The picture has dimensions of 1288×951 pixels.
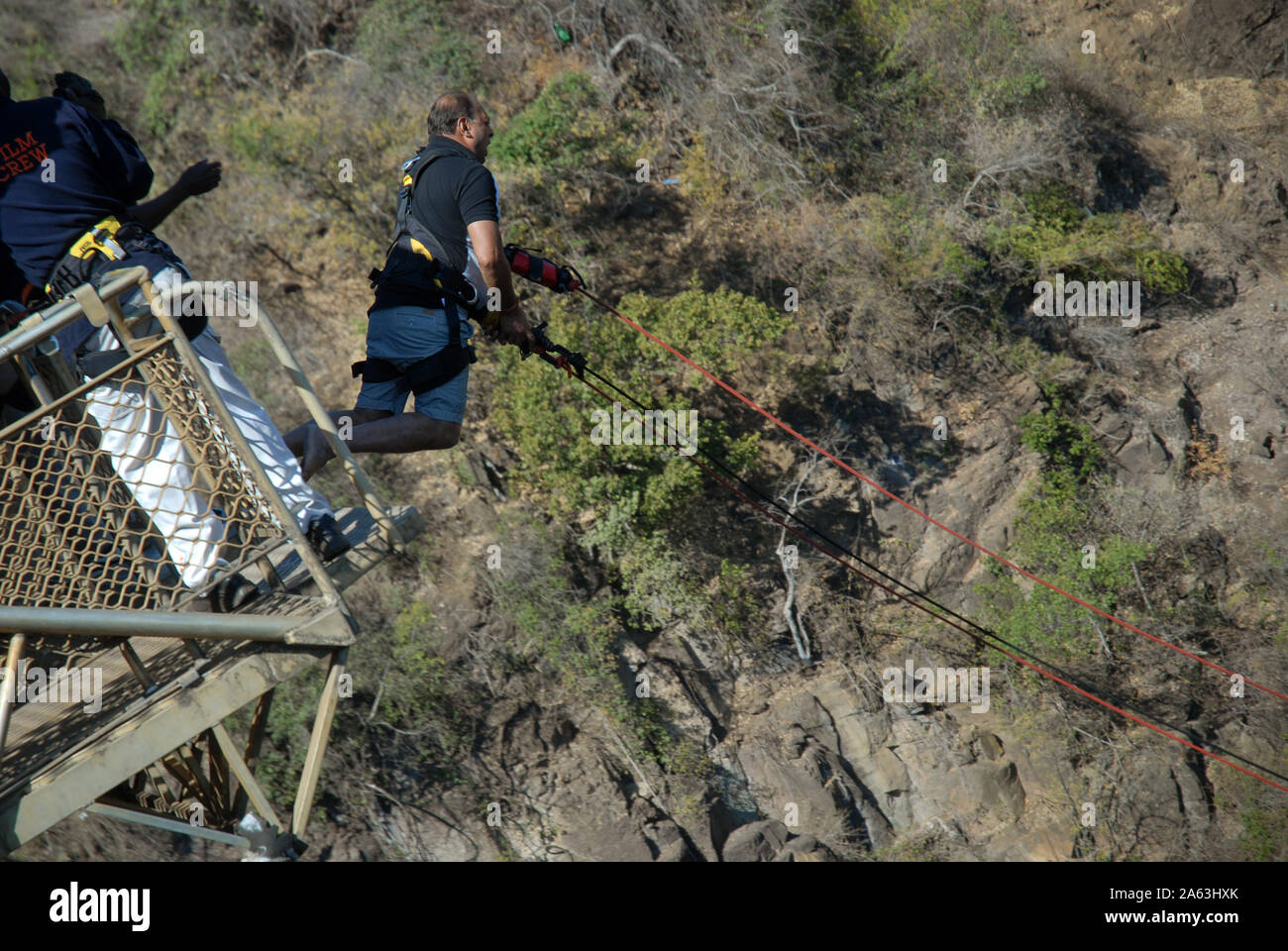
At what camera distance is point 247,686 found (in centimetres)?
286

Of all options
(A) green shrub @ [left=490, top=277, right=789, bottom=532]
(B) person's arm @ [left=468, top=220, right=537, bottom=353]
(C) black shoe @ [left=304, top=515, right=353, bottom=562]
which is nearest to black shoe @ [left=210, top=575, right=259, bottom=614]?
(C) black shoe @ [left=304, top=515, right=353, bottom=562]

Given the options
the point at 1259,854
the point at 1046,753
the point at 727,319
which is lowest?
the point at 1259,854

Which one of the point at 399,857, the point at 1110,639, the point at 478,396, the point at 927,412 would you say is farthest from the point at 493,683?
the point at 1110,639

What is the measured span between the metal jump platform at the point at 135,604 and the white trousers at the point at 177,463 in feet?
0.05

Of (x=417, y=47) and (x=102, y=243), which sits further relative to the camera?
(x=417, y=47)

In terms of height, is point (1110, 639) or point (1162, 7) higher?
point (1162, 7)

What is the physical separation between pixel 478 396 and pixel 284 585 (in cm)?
644

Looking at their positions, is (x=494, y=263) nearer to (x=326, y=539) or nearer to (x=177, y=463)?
(x=326, y=539)

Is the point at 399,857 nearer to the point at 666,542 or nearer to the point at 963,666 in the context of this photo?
the point at 666,542

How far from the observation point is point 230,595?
3031 millimetres

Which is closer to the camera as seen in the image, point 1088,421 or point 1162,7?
point 1088,421

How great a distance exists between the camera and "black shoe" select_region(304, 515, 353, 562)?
327 cm

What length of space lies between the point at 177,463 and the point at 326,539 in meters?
0.55

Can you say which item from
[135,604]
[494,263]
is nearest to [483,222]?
[494,263]
